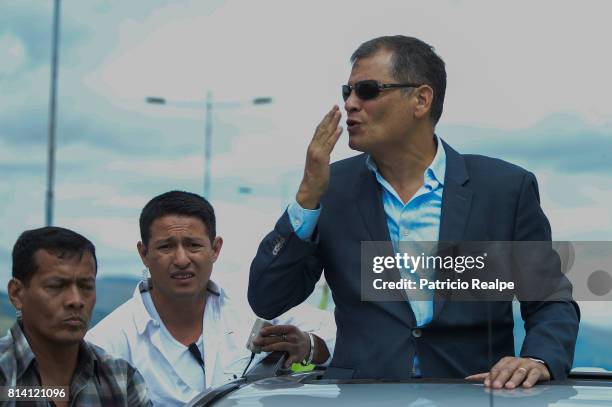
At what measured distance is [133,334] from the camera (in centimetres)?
468

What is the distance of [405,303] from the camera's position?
3461 mm

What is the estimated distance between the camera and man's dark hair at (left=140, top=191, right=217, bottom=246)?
191 inches

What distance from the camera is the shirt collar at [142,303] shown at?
15.4 ft

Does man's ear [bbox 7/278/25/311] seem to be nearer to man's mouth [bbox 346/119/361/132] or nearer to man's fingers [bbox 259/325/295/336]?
man's fingers [bbox 259/325/295/336]

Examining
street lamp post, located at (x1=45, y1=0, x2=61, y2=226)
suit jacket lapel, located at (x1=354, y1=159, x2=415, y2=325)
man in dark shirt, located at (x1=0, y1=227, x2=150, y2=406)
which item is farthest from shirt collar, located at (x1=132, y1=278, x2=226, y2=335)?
street lamp post, located at (x1=45, y1=0, x2=61, y2=226)

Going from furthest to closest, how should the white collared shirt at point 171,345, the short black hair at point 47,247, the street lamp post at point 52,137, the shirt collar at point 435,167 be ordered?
the street lamp post at point 52,137, the white collared shirt at point 171,345, the shirt collar at point 435,167, the short black hair at point 47,247

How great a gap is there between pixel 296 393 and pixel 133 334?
228 cm

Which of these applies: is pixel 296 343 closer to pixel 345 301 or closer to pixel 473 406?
pixel 345 301

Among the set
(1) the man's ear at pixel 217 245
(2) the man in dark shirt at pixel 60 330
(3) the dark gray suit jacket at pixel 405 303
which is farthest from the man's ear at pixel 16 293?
(1) the man's ear at pixel 217 245

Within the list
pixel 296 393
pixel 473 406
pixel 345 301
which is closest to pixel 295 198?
pixel 345 301

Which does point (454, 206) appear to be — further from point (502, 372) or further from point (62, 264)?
point (62, 264)

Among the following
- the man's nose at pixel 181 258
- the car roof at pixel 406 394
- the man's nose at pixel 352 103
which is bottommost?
the car roof at pixel 406 394

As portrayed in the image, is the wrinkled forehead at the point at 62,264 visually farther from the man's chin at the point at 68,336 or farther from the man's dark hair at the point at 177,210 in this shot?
the man's dark hair at the point at 177,210

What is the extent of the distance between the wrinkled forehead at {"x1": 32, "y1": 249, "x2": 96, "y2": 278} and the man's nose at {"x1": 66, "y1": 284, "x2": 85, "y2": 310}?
0.14 feet
